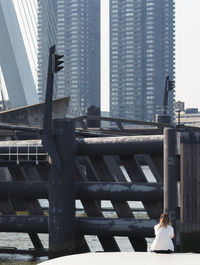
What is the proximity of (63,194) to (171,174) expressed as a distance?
107 inches

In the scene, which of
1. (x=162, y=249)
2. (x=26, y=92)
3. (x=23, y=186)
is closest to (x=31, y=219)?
(x=23, y=186)

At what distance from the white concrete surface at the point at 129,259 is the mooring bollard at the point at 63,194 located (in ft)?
13.9

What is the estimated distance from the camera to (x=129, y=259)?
943 cm

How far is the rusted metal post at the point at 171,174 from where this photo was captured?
13016 mm

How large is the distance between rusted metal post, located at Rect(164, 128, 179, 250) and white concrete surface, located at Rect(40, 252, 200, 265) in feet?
9.99

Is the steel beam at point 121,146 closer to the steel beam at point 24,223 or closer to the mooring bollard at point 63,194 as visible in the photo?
the mooring bollard at point 63,194

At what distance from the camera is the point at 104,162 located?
14602 mm

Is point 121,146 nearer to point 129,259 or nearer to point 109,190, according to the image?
point 109,190

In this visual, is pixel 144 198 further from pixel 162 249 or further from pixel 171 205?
pixel 162 249

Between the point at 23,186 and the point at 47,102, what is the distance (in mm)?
2286

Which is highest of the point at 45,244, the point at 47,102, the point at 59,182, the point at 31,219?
the point at 47,102

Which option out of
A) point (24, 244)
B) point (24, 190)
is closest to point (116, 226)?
point (24, 190)

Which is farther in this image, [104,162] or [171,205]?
[104,162]

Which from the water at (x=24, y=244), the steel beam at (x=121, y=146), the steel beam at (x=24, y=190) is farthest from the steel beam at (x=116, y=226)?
the steel beam at (x=121, y=146)
